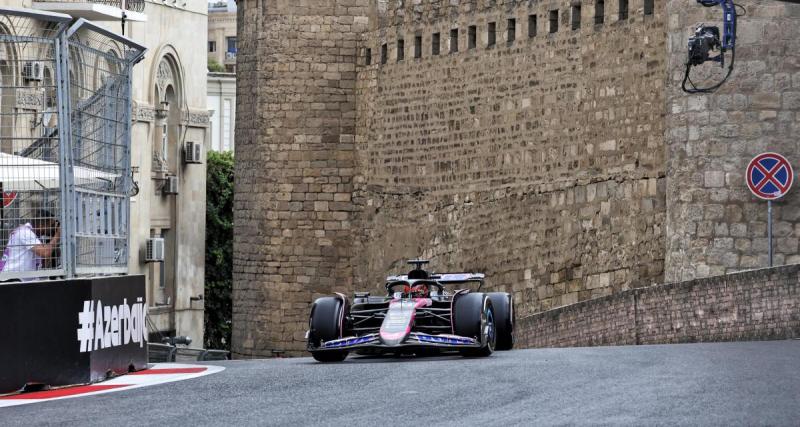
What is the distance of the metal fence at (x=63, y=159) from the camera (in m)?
13.2

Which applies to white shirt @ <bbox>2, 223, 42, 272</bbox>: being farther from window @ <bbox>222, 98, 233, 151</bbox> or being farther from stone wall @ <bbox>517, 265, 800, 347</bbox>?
window @ <bbox>222, 98, 233, 151</bbox>

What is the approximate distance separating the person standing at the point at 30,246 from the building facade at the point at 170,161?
75.4 feet

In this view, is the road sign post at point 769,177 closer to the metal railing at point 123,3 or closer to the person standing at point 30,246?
the person standing at point 30,246

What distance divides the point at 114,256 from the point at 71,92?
1268 mm

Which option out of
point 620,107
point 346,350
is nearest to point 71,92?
point 346,350

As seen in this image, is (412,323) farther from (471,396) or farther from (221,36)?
(221,36)

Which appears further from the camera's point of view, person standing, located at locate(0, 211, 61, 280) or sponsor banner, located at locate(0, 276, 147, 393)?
person standing, located at locate(0, 211, 61, 280)

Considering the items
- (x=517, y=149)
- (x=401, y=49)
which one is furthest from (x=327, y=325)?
(x=401, y=49)

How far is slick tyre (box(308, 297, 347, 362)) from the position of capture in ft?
51.3

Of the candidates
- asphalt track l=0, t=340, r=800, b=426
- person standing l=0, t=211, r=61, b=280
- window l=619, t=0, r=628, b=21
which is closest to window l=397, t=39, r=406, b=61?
window l=619, t=0, r=628, b=21

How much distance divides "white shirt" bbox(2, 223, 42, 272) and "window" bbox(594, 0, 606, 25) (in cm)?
1324

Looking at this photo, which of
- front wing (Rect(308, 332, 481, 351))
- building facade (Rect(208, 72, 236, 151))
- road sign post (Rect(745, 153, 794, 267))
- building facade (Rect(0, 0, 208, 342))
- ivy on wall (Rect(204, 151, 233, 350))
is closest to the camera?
front wing (Rect(308, 332, 481, 351))

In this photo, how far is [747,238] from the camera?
21.4m

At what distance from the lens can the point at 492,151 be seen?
2850 cm
